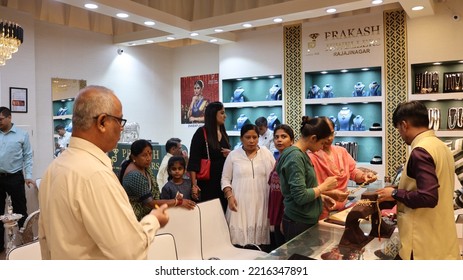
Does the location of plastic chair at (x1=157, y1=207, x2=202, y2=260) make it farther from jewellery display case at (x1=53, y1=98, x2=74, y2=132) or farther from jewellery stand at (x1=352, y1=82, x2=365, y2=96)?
jewellery display case at (x1=53, y1=98, x2=74, y2=132)

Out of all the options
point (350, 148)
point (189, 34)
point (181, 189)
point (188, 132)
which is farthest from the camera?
point (188, 132)

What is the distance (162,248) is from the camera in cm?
186

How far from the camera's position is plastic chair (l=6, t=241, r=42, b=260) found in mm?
1582

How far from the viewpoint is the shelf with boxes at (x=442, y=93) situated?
4668 mm

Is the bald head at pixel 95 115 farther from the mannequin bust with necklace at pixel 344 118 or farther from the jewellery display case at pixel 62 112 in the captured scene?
the jewellery display case at pixel 62 112

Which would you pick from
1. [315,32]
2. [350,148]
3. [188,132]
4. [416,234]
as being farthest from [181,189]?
[188,132]

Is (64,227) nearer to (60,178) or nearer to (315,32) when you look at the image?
(60,178)

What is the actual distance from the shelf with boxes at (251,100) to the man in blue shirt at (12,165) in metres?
3.12

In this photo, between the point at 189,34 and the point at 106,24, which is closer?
the point at 189,34

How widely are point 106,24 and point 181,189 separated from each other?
4496 mm

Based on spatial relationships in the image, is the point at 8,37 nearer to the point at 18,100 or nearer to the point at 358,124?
the point at 18,100

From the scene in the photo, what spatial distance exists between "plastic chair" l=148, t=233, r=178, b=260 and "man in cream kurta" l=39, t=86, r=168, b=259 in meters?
0.63

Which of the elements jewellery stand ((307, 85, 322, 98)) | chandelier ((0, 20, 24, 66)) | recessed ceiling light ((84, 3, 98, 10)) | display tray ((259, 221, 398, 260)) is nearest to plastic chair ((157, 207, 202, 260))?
display tray ((259, 221, 398, 260))

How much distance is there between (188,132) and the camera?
7.40 m
